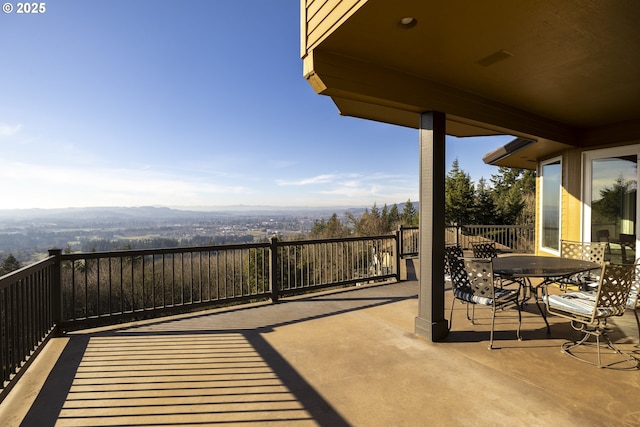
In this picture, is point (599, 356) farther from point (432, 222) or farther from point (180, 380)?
point (180, 380)

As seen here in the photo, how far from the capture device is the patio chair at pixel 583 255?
404 centimetres

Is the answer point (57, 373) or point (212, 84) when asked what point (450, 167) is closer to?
point (212, 84)

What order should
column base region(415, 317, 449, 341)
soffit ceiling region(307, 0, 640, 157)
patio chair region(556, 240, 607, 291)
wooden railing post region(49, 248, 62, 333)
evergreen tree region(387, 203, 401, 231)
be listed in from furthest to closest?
evergreen tree region(387, 203, 401, 231) → patio chair region(556, 240, 607, 291) → wooden railing post region(49, 248, 62, 333) → column base region(415, 317, 449, 341) → soffit ceiling region(307, 0, 640, 157)

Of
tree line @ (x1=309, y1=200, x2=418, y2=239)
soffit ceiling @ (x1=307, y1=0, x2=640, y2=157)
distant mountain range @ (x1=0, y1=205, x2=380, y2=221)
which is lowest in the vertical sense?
tree line @ (x1=309, y1=200, x2=418, y2=239)

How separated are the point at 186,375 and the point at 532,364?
2951mm

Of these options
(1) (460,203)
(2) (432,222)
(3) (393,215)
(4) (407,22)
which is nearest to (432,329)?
(2) (432,222)

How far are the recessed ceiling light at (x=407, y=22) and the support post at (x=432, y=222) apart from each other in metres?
1.20

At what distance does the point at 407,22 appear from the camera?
2.08 meters

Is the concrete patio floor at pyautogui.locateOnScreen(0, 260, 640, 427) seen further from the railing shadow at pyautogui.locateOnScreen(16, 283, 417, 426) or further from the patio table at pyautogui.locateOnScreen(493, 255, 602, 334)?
the patio table at pyautogui.locateOnScreen(493, 255, 602, 334)

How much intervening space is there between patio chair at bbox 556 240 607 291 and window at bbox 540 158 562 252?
1.11m

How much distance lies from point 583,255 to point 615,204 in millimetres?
1054

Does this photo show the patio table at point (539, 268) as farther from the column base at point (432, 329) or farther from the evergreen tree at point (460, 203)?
the evergreen tree at point (460, 203)

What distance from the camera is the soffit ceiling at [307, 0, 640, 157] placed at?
195 cm

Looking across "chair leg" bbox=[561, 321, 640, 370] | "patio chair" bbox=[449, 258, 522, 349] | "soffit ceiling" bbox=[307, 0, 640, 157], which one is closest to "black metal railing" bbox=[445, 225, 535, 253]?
"soffit ceiling" bbox=[307, 0, 640, 157]
